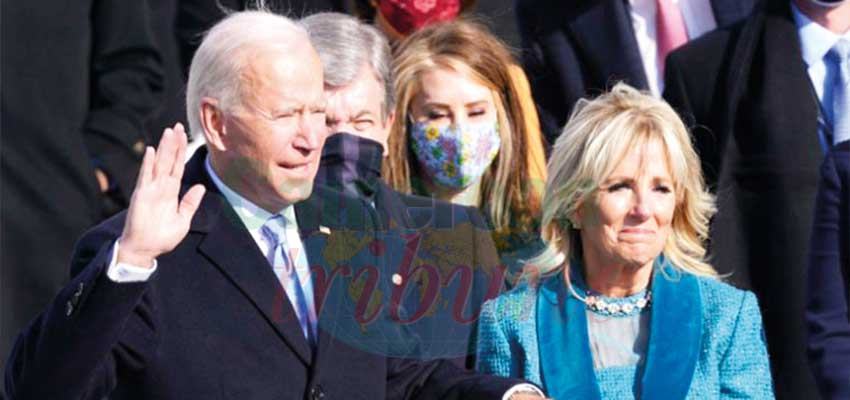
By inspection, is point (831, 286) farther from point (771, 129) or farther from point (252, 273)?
point (252, 273)

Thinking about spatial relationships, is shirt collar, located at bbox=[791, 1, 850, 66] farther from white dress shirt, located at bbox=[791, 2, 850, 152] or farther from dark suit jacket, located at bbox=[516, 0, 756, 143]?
dark suit jacket, located at bbox=[516, 0, 756, 143]

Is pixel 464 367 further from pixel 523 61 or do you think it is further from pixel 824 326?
pixel 523 61

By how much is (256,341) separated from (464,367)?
66 centimetres

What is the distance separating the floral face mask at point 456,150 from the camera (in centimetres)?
502

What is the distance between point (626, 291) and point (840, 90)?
1271 mm

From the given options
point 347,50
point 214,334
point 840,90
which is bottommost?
point 214,334

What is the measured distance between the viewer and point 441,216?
4.71 metres

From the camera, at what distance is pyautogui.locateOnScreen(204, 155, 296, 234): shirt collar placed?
3891mm

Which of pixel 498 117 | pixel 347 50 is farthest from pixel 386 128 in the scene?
pixel 498 117

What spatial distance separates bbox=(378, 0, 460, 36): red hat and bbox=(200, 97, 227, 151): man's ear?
5.90 feet

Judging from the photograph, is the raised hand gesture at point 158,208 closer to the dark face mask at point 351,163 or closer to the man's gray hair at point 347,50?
the dark face mask at point 351,163

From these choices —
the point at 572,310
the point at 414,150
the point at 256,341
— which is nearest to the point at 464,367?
the point at 572,310

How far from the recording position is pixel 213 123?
12.7ft

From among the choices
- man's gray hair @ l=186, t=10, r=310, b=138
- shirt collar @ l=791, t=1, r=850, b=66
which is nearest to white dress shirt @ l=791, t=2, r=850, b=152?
shirt collar @ l=791, t=1, r=850, b=66
